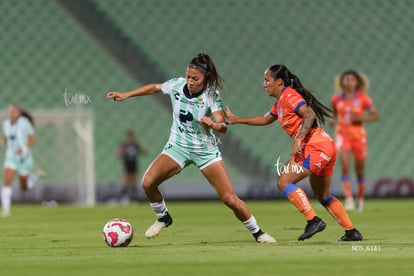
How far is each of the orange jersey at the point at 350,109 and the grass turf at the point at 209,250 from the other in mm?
2419

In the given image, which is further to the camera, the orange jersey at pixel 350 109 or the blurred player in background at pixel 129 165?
the blurred player in background at pixel 129 165

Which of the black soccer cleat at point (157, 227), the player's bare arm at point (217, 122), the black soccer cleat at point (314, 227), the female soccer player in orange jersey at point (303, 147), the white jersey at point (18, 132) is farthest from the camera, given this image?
the white jersey at point (18, 132)

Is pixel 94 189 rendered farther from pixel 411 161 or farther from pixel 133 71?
pixel 411 161

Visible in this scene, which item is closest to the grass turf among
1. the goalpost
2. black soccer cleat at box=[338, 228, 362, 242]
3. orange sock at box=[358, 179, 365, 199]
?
black soccer cleat at box=[338, 228, 362, 242]

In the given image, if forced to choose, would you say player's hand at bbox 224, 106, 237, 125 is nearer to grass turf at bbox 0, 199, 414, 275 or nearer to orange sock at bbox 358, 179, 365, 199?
grass turf at bbox 0, 199, 414, 275

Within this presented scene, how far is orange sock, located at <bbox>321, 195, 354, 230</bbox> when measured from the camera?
30.8 feet

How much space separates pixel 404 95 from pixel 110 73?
7094mm

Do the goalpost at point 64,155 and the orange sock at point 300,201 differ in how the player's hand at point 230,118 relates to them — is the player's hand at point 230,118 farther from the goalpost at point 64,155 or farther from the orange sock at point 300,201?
the goalpost at point 64,155

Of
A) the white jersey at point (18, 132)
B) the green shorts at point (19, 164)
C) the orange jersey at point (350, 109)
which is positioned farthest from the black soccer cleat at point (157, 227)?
the white jersey at point (18, 132)

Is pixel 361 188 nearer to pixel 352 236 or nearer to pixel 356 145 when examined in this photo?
pixel 356 145

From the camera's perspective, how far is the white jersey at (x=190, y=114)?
9500 millimetres

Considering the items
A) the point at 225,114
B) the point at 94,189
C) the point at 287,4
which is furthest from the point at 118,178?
the point at 225,114

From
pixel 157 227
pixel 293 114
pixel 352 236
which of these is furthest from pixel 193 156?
pixel 352 236

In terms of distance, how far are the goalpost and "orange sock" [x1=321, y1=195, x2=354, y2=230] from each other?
41.5 ft
